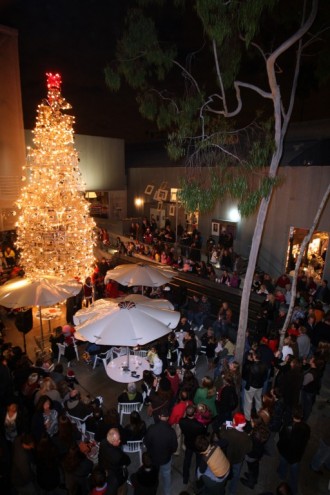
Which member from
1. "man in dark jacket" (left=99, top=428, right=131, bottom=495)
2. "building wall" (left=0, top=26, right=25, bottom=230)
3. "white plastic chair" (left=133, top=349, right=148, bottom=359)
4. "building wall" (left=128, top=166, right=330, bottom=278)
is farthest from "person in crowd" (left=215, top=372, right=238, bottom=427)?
"building wall" (left=0, top=26, right=25, bottom=230)

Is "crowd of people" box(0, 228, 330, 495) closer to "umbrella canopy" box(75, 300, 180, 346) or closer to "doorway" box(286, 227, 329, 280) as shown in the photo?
"umbrella canopy" box(75, 300, 180, 346)

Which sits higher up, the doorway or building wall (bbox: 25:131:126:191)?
building wall (bbox: 25:131:126:191)

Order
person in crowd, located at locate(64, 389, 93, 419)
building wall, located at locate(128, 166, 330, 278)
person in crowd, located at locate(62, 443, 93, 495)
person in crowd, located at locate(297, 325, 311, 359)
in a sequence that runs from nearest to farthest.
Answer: person in crowd, located at locate(62, 443, 93, 495)
person in crowd, located at locate(64, 389, 93, 419)
person in crowd, located at locate(297, 325, 311, 359)
building wall, located at locate(128, 166, 330, 278)

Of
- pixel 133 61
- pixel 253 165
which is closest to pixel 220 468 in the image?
pixel 253 165

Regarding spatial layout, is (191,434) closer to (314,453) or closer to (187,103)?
(314,453)

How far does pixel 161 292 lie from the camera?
12.0 meters

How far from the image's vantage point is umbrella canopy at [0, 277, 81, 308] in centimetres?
756

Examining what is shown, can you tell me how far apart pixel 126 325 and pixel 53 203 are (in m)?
6.46

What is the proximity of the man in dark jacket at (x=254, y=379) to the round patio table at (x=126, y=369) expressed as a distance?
230cm

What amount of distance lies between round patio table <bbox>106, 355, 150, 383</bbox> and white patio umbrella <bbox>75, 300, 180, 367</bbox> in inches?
52.4

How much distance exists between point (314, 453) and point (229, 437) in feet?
7.89

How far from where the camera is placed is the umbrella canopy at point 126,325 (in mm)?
6105

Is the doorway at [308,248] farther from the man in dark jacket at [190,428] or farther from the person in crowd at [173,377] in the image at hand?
the man in dark jacket at [190,428]

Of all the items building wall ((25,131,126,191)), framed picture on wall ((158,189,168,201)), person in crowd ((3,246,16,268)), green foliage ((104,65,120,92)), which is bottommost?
person in crowd ((3,246,16,268))
